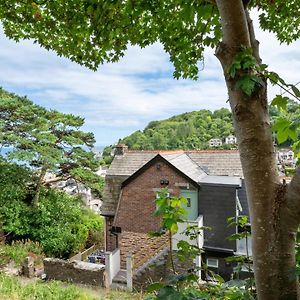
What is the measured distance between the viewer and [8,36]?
3703 millimetres

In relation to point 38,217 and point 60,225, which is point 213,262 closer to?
point 60,225

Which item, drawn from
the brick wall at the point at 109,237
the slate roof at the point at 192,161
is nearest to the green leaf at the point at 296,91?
the slate roof at the point at 192,161

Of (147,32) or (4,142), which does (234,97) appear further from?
(4,142)

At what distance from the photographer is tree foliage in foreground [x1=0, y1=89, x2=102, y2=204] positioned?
529 inches

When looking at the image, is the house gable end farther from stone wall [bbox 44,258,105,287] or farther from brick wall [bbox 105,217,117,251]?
stone wall [bbox 44,258,105,287]

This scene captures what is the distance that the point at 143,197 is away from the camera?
1290 cm

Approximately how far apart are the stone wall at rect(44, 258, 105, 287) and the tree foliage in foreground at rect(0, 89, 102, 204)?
4.76 metres

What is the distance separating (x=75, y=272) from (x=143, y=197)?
13.9 feet

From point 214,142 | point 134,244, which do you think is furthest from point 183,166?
point 214,142

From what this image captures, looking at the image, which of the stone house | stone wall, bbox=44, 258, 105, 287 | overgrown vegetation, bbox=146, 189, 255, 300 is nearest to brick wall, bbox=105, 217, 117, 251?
stone wall, bbox=44, 258, 105, 287

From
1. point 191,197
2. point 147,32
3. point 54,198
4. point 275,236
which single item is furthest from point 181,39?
point 54,198

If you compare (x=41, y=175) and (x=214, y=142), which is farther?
(x=214, y=142)

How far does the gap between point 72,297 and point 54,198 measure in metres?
10.3

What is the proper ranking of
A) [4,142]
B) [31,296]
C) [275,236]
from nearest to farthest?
[275,236] → [31,296] → [4,142]
